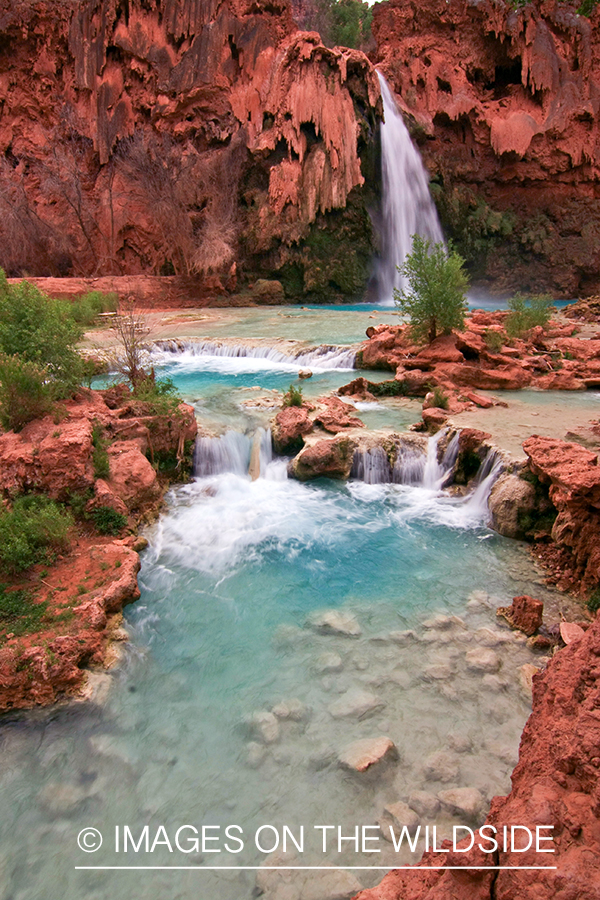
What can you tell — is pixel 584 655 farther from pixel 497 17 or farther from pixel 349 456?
pixel 497 17

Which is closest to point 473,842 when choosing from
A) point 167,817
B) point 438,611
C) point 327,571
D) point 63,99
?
point 167,817

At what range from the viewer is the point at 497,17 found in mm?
26094

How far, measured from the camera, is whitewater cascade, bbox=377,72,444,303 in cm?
2559

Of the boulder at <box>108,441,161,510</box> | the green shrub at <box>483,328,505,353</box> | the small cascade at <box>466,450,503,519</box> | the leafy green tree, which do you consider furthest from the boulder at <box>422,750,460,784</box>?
the green shrub at <box>483,328,505,353</box>

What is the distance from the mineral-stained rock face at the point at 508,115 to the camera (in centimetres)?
2644

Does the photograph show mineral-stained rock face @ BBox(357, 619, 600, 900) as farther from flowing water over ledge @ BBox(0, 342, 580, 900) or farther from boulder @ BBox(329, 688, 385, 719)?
boulder @ BBox(329, 688, 385, 719)

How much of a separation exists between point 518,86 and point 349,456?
28781mm

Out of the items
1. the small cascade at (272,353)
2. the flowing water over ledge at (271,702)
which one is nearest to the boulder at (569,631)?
the flowing water over ledge at (271,702)

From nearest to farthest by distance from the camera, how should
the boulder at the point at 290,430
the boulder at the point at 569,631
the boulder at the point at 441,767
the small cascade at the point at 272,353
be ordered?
the boulder at the point at 441,767 → the boulder at the point at 569,631 → the boulder at the point at 290,430 → the small cascade at the point at 272,353

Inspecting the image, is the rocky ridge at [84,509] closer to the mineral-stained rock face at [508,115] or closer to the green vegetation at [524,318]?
the green vegetation at [524,318]

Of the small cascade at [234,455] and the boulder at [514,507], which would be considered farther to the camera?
the small cascade at [234,455]
